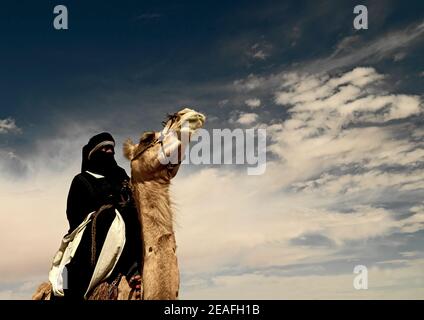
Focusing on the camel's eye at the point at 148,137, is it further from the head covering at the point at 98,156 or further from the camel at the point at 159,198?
the head covering at the point at 98,156

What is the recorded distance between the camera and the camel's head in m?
7.45

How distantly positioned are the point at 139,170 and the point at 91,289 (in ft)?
5.48

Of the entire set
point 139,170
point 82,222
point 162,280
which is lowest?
point 162,280

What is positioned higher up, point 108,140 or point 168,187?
point 108,140

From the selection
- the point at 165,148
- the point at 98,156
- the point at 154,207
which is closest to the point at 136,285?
the point at 154,207

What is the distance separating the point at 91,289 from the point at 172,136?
2.27 m

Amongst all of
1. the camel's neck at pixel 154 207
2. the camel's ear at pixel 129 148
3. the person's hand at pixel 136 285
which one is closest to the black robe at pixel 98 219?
the person's hand at pixel 136 285
